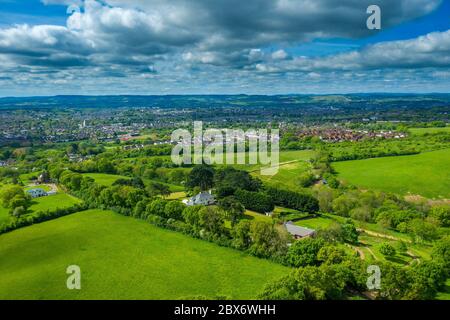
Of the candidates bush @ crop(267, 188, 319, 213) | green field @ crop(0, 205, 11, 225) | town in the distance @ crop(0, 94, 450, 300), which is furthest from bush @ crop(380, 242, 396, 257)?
green field @ crop(0, 205, 11, 225)

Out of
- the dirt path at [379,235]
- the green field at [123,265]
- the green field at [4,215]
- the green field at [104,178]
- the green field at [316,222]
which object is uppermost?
the green field at [104,178]

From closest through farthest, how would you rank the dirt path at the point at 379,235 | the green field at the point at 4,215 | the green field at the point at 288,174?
the dirt path at the point at 379,235
the green field at the point at 4,215
the green field at the point at 288,174

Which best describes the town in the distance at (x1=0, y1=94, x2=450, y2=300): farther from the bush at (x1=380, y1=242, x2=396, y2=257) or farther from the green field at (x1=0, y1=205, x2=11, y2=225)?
the green field at (x1=0, y1=205, x2=11, y2=225)

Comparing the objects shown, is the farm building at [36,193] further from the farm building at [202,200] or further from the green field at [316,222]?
the green field at [316,222]

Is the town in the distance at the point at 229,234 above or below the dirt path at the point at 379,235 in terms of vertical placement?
above

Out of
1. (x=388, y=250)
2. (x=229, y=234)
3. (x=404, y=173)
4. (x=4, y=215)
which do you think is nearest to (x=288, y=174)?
(x=404, y=173)

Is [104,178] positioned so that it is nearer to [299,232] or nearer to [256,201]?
[256,201]

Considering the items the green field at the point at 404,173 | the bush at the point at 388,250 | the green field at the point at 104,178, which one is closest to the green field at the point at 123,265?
the bush at the point at 388,250
